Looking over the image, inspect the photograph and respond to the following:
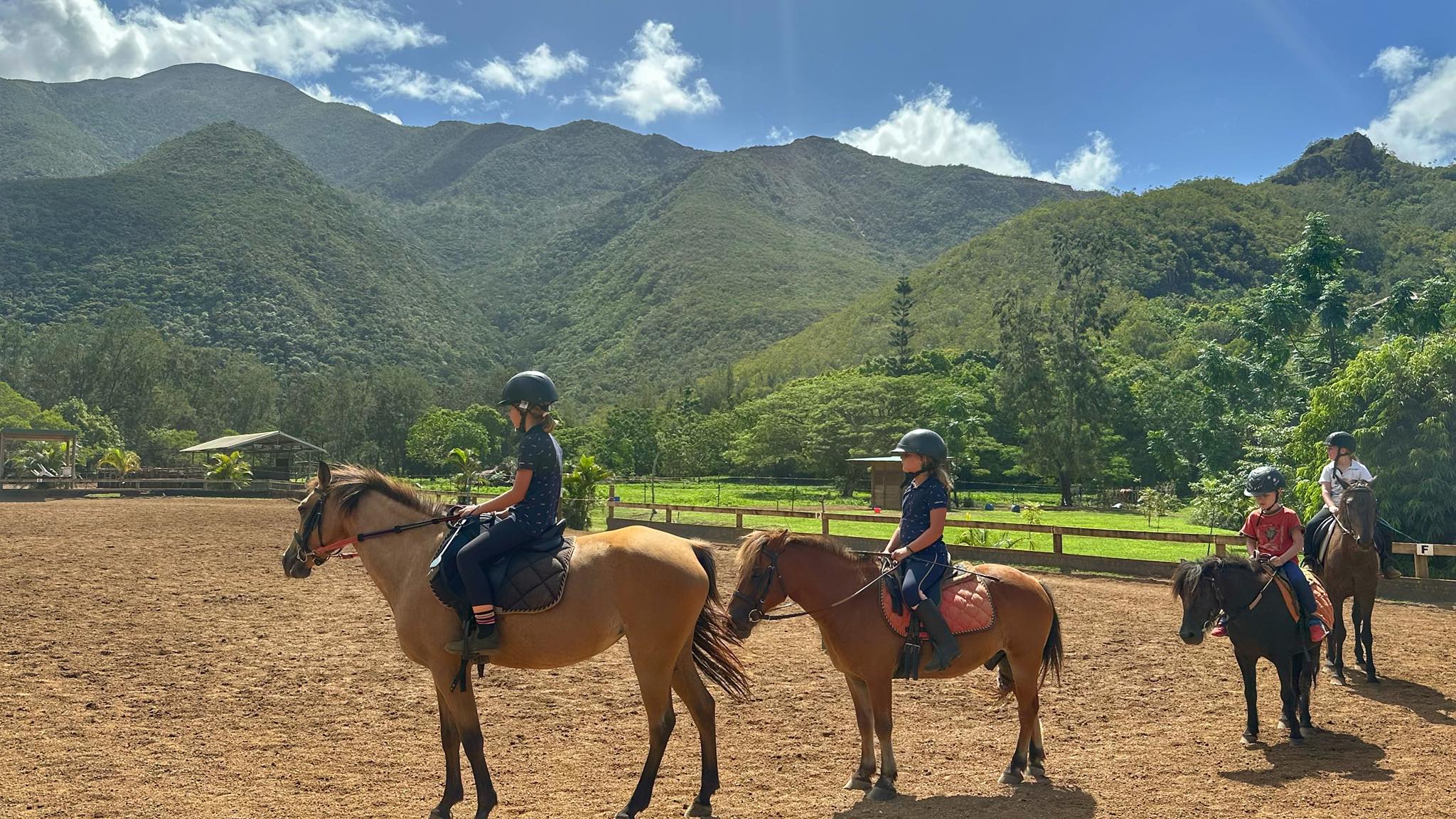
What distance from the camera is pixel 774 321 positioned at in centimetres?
13350

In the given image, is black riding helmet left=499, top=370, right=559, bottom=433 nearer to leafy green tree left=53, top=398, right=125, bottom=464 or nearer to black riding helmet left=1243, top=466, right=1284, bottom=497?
black riding helmet left=1243, top=466, right=1284, bottom=497

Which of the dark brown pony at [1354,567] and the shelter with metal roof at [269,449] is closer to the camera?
the dark brown pony at [1354,567]

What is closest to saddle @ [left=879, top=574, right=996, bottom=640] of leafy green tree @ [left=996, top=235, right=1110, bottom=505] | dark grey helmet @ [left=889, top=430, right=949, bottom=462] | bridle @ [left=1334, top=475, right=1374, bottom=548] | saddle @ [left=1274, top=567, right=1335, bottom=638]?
dark grey helmet @ [left=889, top=430, right=949, bottom=462]

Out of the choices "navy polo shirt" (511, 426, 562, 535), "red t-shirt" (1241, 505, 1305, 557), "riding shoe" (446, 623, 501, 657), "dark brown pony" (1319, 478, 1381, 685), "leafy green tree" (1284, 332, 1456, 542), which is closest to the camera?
"riding shoe" (446, 623, 501, 657)

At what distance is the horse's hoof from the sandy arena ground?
0.10m

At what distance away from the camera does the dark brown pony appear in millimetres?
9344

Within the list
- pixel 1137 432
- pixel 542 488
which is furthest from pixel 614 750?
pixel 1137 432

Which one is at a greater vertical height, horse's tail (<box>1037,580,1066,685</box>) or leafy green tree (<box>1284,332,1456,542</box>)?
leafy green tree (<box>1284,332,1456,542</box>)

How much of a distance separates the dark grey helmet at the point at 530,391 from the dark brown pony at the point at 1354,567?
831 cm

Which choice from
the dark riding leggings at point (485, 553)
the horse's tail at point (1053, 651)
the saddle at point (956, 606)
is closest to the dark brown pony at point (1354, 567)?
the horse's tail at point (1053, 651)

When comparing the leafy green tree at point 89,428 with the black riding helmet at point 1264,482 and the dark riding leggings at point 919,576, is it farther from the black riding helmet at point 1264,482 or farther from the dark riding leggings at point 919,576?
the black riding helmet at point 1264,482

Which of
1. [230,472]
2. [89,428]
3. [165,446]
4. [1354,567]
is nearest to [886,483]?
[1354,567]

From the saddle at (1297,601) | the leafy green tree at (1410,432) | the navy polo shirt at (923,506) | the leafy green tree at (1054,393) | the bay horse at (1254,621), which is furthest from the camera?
the leafy green tree at (1054,393)

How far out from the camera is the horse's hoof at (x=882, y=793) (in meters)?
→ 5.75
